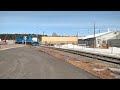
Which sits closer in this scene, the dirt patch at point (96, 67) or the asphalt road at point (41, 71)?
the asphalt road at point (41, 71)

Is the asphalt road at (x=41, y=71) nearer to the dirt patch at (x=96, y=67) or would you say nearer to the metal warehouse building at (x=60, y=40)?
the dirt patch at (x=96, y=67)

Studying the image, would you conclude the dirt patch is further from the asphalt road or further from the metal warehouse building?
the metal warehouse building

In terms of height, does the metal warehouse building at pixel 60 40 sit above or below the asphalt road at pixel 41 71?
above

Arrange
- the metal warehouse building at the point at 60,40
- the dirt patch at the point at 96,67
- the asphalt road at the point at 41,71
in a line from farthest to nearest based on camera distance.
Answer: the metal warehouse building at the point at 60,40 < the dirt patch at the point at 96,67 < the asphalt road at the point at 41,71

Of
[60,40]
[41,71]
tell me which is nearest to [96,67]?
[41,71]

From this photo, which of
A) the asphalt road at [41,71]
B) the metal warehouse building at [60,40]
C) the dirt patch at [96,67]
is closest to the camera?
the asphalt road at [41,71]

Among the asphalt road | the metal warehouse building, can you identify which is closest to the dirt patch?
the asphalt road

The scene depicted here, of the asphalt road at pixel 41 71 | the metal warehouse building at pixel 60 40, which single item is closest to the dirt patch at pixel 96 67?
the asphalt road at pixel 41 71
